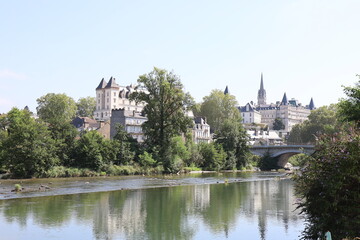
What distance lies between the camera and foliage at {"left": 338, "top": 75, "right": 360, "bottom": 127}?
26.5m

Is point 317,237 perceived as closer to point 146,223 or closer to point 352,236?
point 352,236

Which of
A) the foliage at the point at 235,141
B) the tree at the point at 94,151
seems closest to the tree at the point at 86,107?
the foliage at the point at 235,141

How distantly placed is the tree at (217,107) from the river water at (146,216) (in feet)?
302

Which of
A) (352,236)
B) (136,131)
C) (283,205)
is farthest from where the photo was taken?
(136,131)

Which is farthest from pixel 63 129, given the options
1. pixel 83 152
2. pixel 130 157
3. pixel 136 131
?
pixel 136 131

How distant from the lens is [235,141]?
84938 mm

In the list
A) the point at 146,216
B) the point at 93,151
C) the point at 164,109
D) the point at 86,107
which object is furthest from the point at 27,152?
the point at 86,107

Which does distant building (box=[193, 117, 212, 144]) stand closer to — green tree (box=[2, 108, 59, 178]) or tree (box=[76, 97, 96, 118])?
tree (box=[76, 97, 96, 118])

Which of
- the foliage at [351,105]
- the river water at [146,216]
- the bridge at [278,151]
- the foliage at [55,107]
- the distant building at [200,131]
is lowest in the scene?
the river water at [146,216]

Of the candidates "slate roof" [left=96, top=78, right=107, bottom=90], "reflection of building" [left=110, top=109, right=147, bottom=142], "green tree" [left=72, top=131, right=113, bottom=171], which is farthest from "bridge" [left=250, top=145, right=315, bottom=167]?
"slate roof" [left=96, top=78, right=107, bottom=90]

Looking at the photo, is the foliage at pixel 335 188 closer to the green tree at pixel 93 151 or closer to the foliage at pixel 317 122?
the green tree at pixel 93 151

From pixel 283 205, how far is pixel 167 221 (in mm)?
10492

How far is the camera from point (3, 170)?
2109 inches

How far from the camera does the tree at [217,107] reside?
129 meters
